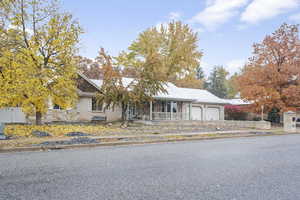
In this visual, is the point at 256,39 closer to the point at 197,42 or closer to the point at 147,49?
the point at 197,42

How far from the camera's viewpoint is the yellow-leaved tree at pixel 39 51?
13922 millimetres

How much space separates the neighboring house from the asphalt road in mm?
13310

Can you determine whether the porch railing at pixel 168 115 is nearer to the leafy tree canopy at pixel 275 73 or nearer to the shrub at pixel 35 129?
the leafy tree canopy at pixel 275 73

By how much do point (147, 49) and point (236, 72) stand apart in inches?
1658

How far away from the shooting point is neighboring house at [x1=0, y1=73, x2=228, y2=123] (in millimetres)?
21419

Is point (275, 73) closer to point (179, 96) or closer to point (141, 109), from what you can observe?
point (179, 96)

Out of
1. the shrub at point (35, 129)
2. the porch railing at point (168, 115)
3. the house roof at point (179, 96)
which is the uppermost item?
the house roof at point (179, 96)

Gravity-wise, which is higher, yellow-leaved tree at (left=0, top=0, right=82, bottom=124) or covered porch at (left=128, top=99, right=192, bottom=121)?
yellow-leaved tree at (left=0, top=0, right=82, bottom=124)

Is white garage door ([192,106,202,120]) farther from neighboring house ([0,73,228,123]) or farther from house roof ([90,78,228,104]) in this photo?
house roof ([90,78,228,104])

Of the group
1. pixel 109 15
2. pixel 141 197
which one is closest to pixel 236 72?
pixel 109 15

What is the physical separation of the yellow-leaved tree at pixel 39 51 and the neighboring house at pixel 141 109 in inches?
140

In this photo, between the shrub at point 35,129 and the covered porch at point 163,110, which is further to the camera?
the covered porch at point 163,110

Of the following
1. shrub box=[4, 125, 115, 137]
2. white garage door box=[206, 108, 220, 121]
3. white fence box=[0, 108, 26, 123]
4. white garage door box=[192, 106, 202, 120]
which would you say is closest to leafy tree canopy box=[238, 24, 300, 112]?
white garage door box=[206, 108, 220, 121]

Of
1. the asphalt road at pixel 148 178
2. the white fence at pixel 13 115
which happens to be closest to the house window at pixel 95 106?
the white fence at pixel 13 115
